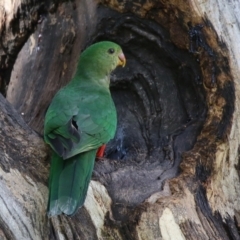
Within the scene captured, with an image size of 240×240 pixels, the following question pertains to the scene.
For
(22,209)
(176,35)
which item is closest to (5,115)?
(22,209)

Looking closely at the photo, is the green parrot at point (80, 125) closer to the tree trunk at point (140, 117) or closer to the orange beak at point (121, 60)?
the orange beak at point (121, 60)

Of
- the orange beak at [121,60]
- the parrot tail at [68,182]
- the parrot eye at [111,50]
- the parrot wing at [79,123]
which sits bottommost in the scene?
the parrot tail at [68,182]

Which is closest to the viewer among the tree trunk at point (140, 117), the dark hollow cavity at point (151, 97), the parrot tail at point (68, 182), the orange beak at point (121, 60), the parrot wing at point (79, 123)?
the parrot tail at point (68, 182)

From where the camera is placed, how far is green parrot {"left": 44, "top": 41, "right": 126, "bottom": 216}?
2873 millimetres

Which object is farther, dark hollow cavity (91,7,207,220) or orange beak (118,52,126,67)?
orange beak (118,52,126,67)

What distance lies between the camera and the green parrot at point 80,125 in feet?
9.43

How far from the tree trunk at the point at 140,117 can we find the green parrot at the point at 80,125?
0.10 m

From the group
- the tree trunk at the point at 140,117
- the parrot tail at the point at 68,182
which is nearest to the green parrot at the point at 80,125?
the parrot tail at the point at 68,182

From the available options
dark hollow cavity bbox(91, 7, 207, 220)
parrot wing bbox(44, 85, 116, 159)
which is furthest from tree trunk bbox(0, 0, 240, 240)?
parrot wing bbox(44, 85, 116, 159)

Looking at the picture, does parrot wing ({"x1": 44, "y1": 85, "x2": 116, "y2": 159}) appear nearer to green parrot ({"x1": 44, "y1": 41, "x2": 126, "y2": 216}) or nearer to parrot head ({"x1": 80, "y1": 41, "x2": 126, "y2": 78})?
green parrot ({"x1": 44, "y1": 41, "x2": 126, "y2": 216})

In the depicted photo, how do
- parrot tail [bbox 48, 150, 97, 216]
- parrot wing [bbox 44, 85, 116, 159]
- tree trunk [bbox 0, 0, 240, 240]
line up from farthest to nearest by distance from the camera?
parrot wing [bbox 44, 85, 116, 159] < tree trunk [bbox 0, 0, 240, 240] < parrot tail [bbox 48, 150, 97, 216]

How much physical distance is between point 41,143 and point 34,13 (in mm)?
1517

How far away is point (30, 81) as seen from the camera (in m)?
4.25

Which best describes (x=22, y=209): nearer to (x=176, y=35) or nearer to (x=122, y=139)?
(x=122, y=139)
